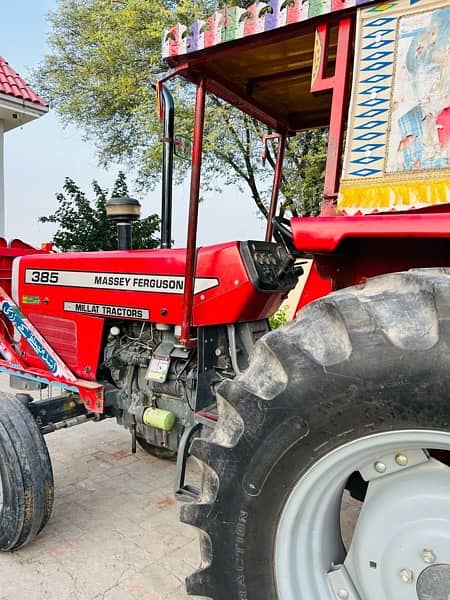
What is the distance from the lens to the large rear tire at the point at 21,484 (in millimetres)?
2350

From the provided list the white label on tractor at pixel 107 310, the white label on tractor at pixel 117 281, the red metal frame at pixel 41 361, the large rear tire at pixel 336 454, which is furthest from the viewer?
the red metal frame at pixel 41 361

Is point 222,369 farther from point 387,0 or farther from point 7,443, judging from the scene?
point 387,0

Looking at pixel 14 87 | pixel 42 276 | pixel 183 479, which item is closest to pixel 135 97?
pixel 14 87

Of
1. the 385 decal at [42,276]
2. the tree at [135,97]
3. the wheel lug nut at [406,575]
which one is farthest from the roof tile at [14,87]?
the wheel lug nut at [406,575]

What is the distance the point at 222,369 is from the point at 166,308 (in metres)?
0.42

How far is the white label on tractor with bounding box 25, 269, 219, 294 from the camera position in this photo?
2477 mm

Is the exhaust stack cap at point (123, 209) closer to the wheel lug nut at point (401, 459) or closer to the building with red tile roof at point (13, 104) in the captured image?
the wheel lug nut at point (401, 459)

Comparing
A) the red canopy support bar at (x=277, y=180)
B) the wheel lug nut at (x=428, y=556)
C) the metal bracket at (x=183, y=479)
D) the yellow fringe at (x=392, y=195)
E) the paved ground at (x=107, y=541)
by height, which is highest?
the red canopy support bar at (x=277, y=180)

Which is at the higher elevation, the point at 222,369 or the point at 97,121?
the point at 97,121

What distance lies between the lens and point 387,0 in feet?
4.74

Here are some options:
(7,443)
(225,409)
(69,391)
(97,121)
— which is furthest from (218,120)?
(225,409)

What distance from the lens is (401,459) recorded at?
1350 millimetres

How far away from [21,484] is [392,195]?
6.71 ft

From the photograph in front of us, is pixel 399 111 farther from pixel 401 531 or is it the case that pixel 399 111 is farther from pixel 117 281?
pixel 117 281
